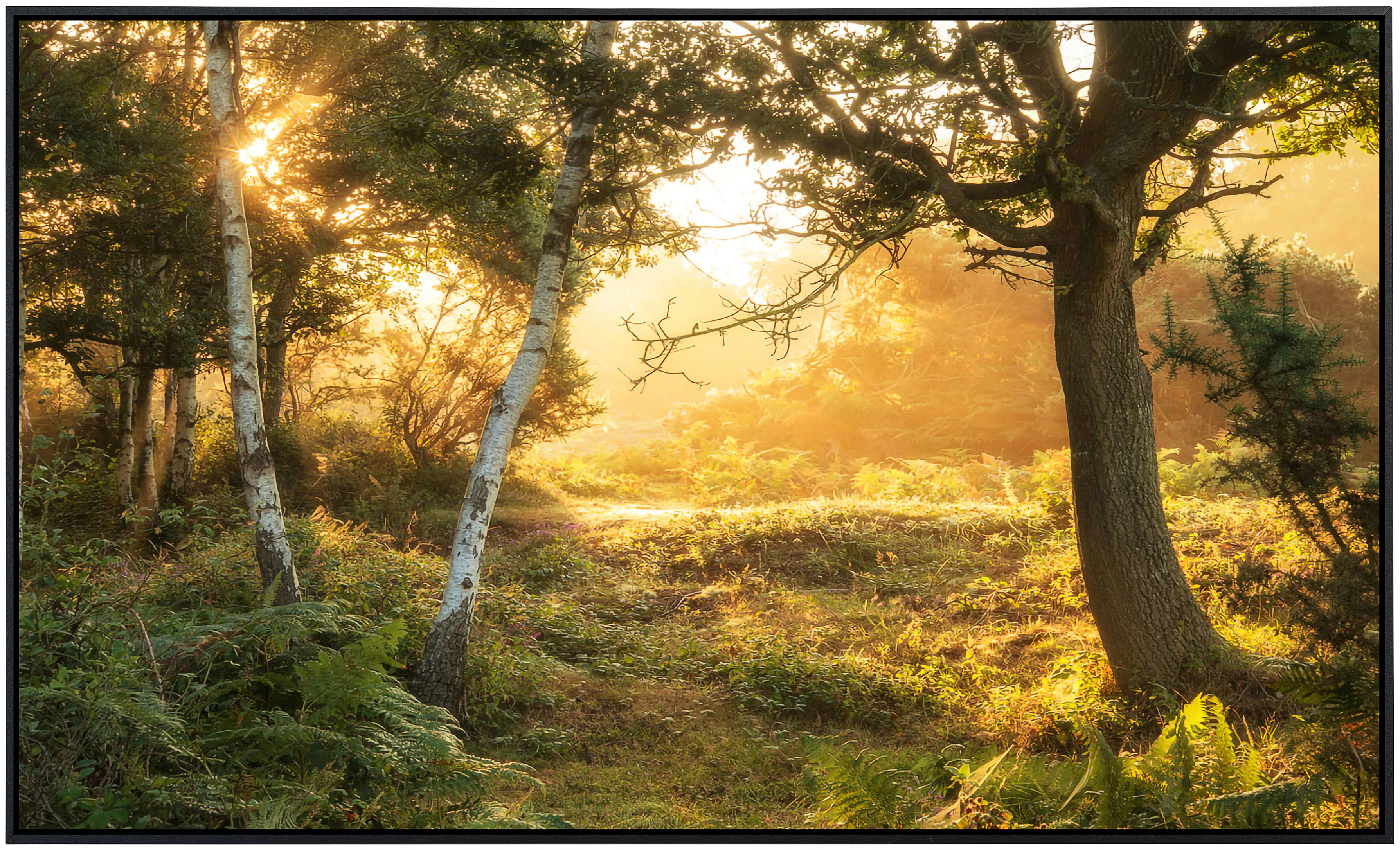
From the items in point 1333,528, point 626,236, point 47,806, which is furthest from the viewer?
point 626,236

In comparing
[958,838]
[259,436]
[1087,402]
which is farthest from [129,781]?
[1087,402]

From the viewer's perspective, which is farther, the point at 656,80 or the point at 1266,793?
the point at 656,80

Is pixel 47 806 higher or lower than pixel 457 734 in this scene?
higher

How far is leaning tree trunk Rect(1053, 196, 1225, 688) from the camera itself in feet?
16.1

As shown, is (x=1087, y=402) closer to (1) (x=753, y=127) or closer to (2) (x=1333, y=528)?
(2) (x=1333, y=528)

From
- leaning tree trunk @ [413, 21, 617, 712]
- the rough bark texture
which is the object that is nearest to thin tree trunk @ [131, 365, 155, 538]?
leaning tree trunk @ [413, 21, 617, 712]

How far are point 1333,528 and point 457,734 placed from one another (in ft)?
16.0

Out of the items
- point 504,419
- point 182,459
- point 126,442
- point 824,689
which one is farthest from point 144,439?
point 824,689

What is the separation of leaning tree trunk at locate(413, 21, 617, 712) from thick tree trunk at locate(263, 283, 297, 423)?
6.64 metres

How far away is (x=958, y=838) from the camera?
299 centimetres

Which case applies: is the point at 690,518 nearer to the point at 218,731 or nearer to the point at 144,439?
the point at 144,439

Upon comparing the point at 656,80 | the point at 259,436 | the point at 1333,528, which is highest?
the point at 656,80

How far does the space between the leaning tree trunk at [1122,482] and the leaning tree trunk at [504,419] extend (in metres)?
3.34

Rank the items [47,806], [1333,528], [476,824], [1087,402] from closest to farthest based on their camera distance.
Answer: [47,806]
[476,824]
[1333,528]
[1087,402]
